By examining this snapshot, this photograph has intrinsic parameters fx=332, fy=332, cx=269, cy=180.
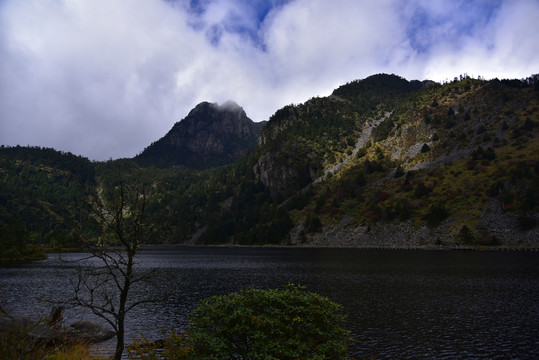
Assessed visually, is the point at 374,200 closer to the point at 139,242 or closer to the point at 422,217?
the point at 422,217

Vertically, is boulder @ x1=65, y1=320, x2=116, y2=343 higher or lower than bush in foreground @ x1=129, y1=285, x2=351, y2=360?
lower

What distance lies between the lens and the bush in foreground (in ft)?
44.6

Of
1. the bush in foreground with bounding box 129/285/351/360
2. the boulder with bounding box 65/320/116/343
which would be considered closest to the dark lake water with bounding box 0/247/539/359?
the boulder with bounding box 65/320/116/343

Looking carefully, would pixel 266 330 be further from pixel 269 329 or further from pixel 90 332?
pixel 90 332

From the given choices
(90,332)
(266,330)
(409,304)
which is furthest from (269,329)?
(409,304)

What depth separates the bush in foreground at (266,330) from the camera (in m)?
13.6

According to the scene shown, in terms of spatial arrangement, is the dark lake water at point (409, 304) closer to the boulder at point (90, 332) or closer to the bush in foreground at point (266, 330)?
the boulder at point (90, 332)

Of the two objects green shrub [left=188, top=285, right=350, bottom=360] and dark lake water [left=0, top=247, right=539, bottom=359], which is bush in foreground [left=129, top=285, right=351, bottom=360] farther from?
dark lake water [left=0, top=247, right=539, bottom=359]

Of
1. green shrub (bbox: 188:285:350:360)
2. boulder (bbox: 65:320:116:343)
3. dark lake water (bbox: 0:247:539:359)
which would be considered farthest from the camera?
boulder (bbox: 65:320:116:343)

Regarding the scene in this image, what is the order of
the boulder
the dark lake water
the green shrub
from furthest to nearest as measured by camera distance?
1. the boulder
2. the dark lake water
3. the green shrub

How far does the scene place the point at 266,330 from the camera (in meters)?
14.4

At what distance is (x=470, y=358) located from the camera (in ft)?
79.3

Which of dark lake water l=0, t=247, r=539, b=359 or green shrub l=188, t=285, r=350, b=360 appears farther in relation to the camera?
dark lake water l=0, t=247, r=539, b=359

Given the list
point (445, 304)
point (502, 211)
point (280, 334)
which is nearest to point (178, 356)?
point (280, 334)
